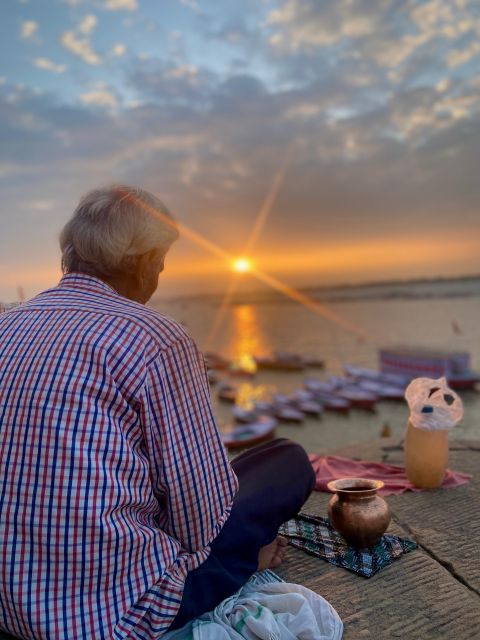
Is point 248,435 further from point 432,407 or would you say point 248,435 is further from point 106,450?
point 106,450

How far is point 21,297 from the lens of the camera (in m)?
2.92

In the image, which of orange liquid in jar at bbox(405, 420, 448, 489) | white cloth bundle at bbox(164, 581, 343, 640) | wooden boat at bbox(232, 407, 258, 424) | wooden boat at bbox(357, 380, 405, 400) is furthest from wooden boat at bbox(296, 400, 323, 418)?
white cloth bundle at bbox(164, 581, 343, 640)

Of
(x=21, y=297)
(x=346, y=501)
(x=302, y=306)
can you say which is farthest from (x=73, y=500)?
(x=302, y=306)

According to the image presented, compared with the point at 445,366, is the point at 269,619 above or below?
above

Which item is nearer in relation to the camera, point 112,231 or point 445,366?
point 112,231

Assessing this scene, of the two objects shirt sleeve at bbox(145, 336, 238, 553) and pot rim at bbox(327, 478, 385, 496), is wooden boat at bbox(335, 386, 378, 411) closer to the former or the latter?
pot rim at bbox(327, 478, 385, 496)

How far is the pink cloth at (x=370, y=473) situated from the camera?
10.9 ft

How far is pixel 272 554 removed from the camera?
7.28 ft

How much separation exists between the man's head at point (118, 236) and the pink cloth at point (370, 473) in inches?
87.9

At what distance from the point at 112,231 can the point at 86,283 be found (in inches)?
7.1

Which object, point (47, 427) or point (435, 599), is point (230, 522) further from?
point (435, 599)

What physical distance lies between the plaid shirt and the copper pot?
991 millimetres

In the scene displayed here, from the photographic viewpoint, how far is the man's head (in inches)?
64.5

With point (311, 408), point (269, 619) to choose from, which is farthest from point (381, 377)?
point (269, 619)
